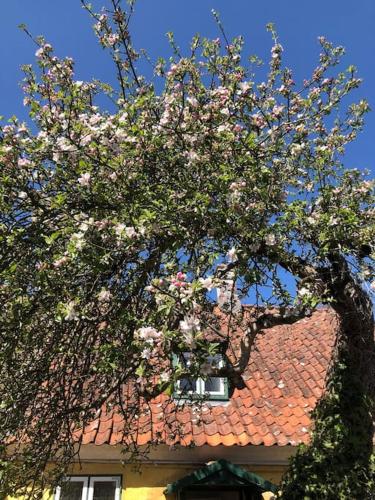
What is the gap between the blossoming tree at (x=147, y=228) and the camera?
3.60 meters

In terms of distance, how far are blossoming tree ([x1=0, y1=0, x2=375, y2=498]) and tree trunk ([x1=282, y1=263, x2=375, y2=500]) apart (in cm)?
8

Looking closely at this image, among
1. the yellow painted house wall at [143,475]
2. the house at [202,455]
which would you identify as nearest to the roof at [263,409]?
the house at [202,455]

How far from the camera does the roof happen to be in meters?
7.58

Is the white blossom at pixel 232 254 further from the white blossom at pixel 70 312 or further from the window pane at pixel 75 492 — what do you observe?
the window pane at pixel 75 492

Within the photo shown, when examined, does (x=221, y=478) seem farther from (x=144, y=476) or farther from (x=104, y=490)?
(x=104, y=490)

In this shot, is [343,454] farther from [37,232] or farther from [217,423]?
[37,232]

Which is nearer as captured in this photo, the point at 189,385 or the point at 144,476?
the point at 189,385

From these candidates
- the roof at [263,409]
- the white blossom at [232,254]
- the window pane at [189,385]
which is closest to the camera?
the window pane at [189,385]

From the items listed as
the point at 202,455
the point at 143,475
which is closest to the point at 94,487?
the point at 143,475

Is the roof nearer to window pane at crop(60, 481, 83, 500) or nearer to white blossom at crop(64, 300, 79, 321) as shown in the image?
window pane at crop(60, 481, 83, 500)

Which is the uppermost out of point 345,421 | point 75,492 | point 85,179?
point 85,179

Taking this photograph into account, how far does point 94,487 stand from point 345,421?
4160 mm

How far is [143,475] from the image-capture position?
7.78 m

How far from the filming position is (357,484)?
5633 millimetres
